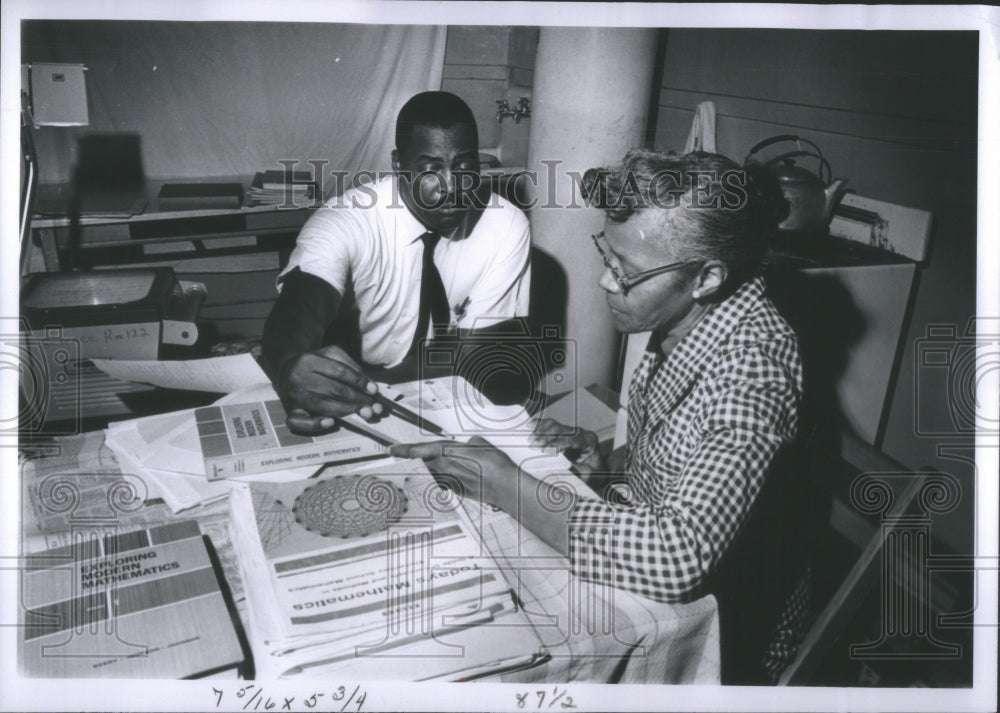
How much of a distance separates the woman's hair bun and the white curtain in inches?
17.3

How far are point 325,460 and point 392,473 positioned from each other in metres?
0.08

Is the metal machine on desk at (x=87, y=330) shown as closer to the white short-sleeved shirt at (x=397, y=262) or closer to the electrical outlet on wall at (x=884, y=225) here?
the white short-sleeved shirt at (x=397, y=262)

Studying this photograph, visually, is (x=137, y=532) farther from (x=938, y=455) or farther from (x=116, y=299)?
(x=938, y=455)

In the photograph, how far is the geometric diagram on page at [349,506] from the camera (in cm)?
77

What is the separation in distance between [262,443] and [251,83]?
1.56ft

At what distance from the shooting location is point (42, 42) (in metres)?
0.96

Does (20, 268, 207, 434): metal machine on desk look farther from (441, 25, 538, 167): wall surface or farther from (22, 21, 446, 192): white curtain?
(441, 25, 538, 167): wall surface

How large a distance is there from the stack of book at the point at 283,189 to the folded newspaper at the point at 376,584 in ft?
1.24

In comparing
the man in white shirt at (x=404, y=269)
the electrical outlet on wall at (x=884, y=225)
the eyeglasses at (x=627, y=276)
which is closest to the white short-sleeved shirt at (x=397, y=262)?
the man in white shirt at (x=404, y=269)

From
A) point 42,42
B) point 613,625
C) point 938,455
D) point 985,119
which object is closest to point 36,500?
point 42,42

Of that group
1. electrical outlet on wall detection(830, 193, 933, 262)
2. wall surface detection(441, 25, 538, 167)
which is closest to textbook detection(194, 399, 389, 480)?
wall surface detection(441, 25, 538, 167)

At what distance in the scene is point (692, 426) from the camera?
832 mm

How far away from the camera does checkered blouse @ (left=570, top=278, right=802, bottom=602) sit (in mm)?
748

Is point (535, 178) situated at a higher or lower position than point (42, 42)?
lower
